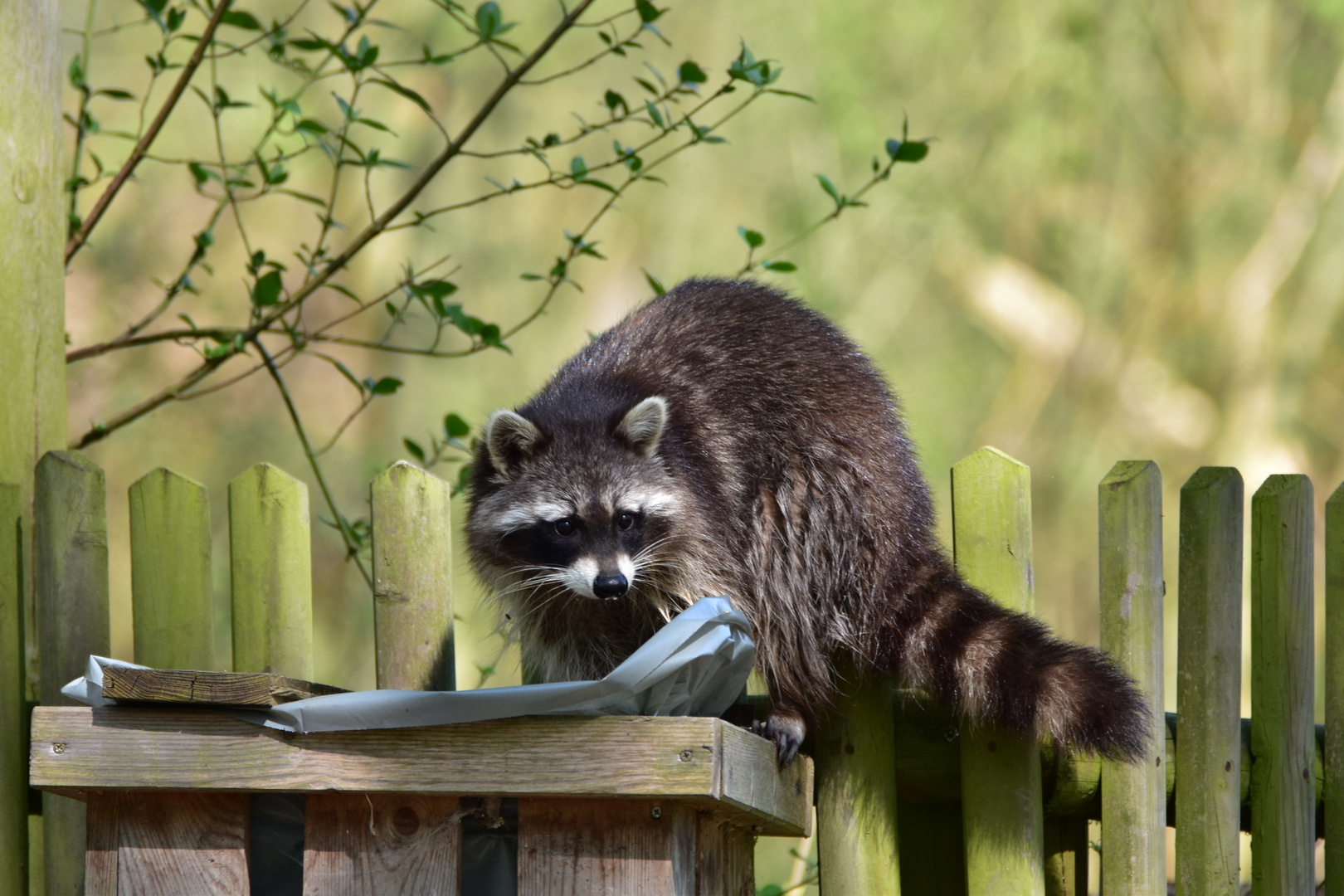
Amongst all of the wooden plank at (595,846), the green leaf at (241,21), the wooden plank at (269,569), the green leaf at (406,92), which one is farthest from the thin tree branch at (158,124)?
the wooden plank at (595,846)

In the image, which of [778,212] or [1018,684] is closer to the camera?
[1018,684]

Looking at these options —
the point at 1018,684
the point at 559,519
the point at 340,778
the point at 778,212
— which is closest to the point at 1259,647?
the point at 1018,684

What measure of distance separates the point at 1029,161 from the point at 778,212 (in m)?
2.10

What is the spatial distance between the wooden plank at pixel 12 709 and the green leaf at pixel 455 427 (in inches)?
37.9

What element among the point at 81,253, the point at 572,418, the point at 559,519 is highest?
the point at 81,253

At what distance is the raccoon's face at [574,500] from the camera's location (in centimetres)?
297

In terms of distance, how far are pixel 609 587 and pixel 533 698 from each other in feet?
2.36

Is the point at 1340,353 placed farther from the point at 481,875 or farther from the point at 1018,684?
the point at 481,875

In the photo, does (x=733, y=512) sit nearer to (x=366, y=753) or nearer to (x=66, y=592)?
(x=366, y=753)

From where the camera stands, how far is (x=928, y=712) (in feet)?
9.21

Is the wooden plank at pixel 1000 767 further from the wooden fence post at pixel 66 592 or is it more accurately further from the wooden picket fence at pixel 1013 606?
the wooden fence post at pixel 66 592

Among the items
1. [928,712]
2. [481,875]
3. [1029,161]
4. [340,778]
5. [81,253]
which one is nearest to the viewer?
[340,778]

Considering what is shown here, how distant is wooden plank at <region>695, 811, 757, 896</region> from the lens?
236 cm

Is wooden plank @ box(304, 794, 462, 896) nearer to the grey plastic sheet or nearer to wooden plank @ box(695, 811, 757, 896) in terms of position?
the grey plastic sheet
